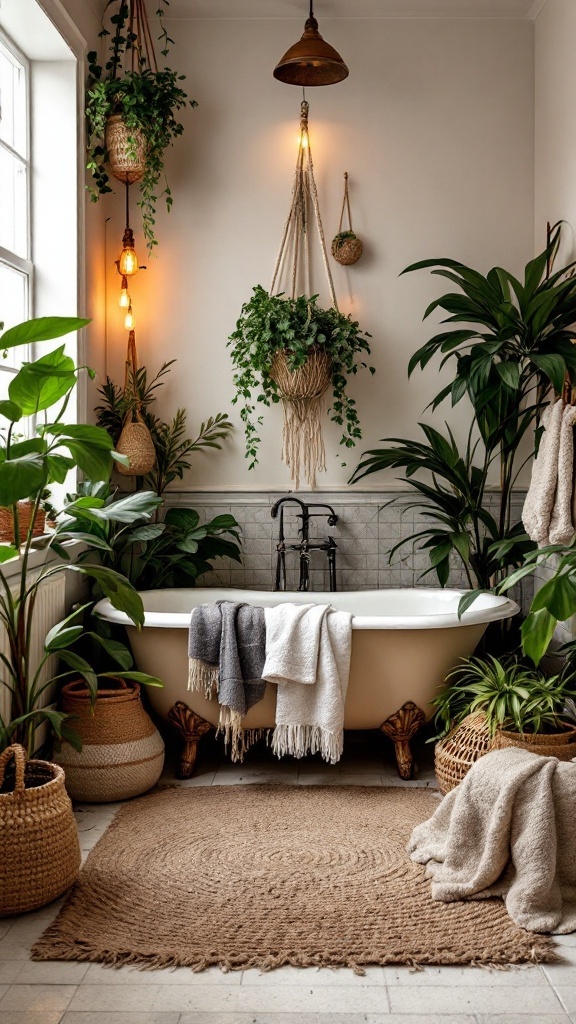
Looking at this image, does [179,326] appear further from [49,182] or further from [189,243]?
[49,182]

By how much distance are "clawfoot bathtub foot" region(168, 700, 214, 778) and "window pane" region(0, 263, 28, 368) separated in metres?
1.45

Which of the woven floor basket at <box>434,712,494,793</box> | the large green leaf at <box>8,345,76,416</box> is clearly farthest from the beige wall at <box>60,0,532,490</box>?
the large green leaf at <box>8,345,76,416</box>

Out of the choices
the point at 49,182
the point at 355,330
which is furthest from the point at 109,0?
the point at 355,330

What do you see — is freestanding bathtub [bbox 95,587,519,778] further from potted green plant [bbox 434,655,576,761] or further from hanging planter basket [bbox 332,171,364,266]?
hanging planter basket [bbox 332,171,364,266]

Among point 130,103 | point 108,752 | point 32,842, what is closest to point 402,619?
point 108,752

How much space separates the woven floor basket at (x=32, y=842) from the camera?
7.91ft

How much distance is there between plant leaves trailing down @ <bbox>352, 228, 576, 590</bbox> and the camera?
3.56 metres

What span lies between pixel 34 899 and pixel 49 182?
9.00 feet

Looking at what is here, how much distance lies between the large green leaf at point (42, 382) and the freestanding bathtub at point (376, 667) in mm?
1197

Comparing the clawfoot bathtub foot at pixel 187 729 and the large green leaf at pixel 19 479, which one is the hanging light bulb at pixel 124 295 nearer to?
the clawfoot bathtub foot at pixel 187 729

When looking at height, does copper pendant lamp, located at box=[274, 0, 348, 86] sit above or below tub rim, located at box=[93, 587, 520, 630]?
above

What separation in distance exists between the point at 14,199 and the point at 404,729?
259 cm

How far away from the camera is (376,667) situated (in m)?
3.49

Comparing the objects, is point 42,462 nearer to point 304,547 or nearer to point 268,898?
point 268,898
